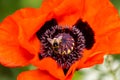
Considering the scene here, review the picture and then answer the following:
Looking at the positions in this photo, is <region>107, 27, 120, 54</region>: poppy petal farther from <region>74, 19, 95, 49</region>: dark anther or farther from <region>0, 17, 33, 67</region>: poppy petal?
<region>0, 17, 33, 67</region>: poppy petal

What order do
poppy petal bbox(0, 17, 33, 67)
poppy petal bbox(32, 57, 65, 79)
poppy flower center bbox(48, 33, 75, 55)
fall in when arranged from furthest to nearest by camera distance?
1. poppy flower center bbox(48, 33, 75, 55)
2. poppy petal bbox(0, 17, 33, 67)
3. poppy petal bbox(32, 57, 65, 79)

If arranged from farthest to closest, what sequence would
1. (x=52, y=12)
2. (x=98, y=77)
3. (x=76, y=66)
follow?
1. (x=98, y=77)
2. (x=52, y=12)
3. (x=76, y=66)

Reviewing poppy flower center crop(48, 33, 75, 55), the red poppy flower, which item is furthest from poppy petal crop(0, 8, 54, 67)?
poppy flower center crop(48, 33, 75, 55)

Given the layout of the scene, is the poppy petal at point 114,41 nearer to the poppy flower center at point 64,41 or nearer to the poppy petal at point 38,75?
the poppy flower center at point 64,41

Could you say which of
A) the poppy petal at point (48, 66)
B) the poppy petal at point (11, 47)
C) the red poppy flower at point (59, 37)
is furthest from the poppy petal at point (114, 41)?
the poppy petal at point (11, 47)

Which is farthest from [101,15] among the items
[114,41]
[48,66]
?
[48,66]

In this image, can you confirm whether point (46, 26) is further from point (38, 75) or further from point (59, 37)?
point (38, 75)

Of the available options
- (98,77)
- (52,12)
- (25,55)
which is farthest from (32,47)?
(98,77)

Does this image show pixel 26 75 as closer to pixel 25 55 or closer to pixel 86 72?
pixel 25 55

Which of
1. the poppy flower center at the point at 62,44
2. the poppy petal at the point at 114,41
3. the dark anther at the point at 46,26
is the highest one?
the dark anther at the point at 46,26
